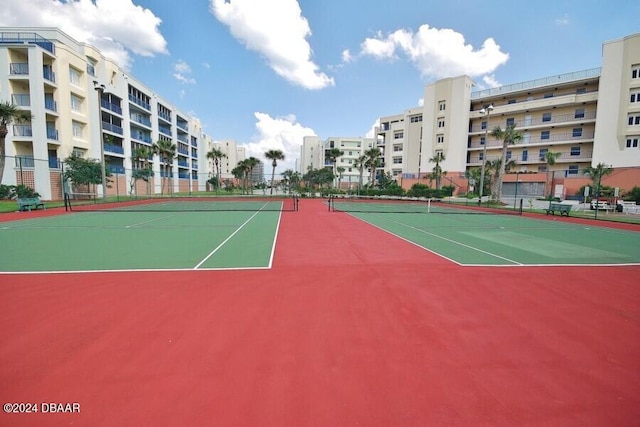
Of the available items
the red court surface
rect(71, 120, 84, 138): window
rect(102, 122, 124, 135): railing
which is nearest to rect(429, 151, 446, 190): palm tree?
the red court surface

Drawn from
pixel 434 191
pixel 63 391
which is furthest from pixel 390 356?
pixel 434 191

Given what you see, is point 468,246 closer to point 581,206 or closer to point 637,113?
point 581,206

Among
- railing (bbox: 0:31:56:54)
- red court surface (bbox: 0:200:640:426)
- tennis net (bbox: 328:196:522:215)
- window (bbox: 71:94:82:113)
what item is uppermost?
railing (bbox: 0:31:56:54)

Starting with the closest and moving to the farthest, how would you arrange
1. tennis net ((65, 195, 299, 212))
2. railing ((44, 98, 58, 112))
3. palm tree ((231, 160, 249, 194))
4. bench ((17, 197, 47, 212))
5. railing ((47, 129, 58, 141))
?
bench ((17, 197, 47, 212)) < tennis net ((65, 195, 299, 212)) < railing ((44, 98, 58, 112)) < railing ((47, 129, 58, 141)) < palm tree ((231, 160, 249, 194))

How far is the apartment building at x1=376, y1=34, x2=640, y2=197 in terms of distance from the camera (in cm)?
4138

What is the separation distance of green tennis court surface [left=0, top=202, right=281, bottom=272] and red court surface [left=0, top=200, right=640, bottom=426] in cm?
102

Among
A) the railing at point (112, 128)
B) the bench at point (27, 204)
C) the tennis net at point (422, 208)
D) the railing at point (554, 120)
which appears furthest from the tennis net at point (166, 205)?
the railing at point (554, 120)

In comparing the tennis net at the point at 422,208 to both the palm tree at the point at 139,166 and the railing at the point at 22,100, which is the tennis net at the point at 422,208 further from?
the railing at the point at 22,100

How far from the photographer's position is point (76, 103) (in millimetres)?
36812

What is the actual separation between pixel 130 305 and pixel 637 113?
6111 centimetres

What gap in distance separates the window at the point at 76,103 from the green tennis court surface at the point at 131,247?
→ 2865 centimetres

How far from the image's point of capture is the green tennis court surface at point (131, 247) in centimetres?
781

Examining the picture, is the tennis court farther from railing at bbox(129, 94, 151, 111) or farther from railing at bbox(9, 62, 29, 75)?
railing at bbox(129, 94, 151, 111)

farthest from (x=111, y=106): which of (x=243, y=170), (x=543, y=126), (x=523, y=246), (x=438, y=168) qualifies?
(x=543, y=126)
